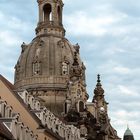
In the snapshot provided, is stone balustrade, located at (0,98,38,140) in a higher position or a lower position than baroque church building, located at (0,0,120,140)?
lower

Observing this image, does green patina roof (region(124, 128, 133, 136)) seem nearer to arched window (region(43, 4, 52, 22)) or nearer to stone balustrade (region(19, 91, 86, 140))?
arched window (region(43, 4, 52, 22))

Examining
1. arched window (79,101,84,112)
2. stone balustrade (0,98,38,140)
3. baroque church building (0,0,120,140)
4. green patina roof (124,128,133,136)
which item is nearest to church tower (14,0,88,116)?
baroque church building (0,0,120,140)

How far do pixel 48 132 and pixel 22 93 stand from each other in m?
5.27

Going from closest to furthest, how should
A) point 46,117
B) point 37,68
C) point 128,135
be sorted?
point 46,117
point 37,68
point 128,135

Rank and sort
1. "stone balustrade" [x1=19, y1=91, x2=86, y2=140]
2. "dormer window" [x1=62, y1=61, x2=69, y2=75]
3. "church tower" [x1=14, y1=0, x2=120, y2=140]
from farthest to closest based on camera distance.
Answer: "dormer window" [x1=62, y1=61, x2=69, y2=75], "church tower" [x1=14, y1=0, x2=120, y2=140], "stone balustrade" [x1=19, y1=91, x2=86, y2=140]

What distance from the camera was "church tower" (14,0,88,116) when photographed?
106062 millimetres

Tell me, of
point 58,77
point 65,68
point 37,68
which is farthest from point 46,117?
point 37,68

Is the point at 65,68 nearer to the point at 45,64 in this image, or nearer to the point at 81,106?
the point at 45,64

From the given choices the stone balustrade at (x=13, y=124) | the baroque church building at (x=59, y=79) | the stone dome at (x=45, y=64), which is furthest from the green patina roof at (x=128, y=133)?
the stone balustrade at (x=13, y=124)

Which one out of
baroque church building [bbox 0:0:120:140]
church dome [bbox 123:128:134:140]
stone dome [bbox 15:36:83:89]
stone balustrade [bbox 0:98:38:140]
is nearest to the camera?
Result: stone balustrade [bbox 0:98:38:140]

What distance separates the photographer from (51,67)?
111 metres

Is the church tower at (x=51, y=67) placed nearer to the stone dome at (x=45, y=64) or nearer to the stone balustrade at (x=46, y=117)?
the stone dome at (x=45, y=64)

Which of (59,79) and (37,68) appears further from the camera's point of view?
(37,68)

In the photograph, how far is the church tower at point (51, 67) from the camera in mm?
106062
